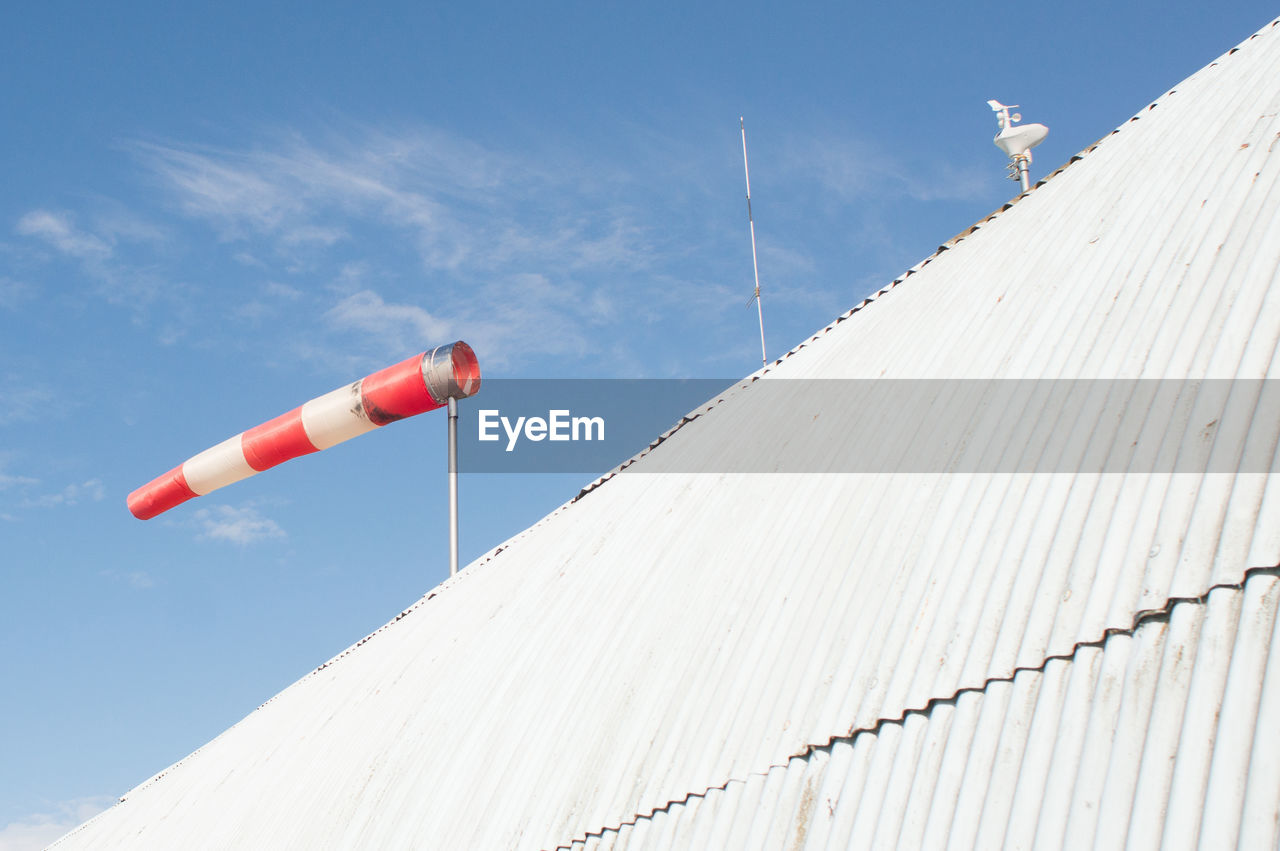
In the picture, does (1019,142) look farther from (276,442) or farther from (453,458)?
(276,442)

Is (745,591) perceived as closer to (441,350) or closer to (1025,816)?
(1025,816)

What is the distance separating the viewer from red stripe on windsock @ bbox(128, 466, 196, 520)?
24250mm

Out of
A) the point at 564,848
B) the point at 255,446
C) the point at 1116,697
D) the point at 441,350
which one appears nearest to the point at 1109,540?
the point at 1116,697

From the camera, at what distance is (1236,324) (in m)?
5.50

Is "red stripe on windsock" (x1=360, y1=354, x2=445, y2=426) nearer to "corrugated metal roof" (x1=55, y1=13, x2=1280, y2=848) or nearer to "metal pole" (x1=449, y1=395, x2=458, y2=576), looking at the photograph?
"metal pole" (x1=449, y1=395, x2=458, y2=576)

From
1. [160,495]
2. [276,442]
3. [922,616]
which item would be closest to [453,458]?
[276,442]

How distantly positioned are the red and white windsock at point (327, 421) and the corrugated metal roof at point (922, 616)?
7335 mm

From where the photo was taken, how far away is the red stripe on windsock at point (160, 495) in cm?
2425

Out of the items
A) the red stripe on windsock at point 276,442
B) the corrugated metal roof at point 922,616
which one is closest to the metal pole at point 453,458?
the red stripe on windsock at point 276,442

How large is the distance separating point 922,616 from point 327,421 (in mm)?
16702

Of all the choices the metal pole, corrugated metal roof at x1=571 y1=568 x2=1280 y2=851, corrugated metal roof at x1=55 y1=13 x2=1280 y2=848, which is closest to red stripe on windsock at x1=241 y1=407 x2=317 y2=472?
the metal pole

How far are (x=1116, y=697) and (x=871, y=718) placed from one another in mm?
1375

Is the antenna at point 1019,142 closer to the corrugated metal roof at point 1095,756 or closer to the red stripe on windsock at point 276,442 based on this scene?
the corrugated metal roof at point 1095,756

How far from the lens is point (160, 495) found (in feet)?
81.3
